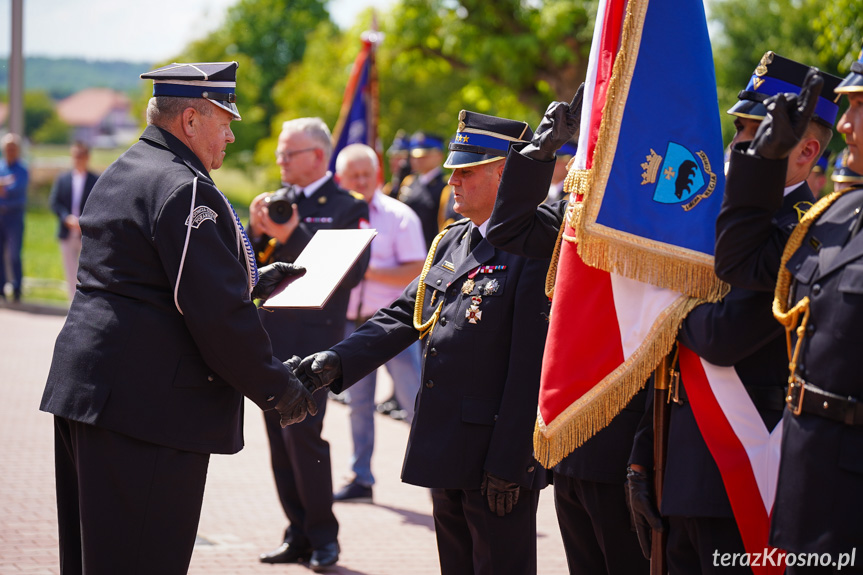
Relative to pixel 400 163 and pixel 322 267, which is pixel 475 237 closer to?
pixel 322 267

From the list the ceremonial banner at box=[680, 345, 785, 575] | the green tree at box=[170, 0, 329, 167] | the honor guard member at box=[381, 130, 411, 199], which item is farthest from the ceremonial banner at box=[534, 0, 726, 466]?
the green tree at box=[170, 0, 329, 167]

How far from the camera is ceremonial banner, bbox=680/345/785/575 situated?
3004mm

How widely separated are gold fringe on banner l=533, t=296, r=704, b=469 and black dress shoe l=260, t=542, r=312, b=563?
2.37 meters

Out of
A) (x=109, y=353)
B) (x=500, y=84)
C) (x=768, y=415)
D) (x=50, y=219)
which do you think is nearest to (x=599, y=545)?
(x=768, y=415)

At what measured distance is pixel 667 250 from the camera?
3.26 metres

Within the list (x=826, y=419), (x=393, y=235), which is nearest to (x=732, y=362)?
(x=826, y=419)

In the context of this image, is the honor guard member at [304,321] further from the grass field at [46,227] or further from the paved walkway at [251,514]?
the grass field at [46,227]

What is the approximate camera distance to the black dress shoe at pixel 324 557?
5.23 m

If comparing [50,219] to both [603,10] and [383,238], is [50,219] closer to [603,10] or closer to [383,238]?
[383,238]

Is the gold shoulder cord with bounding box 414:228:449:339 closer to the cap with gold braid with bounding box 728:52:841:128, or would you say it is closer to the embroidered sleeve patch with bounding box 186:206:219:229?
the embroidered sleeve patch with bounding box 186:206:219:229

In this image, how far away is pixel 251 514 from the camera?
20.4 feet

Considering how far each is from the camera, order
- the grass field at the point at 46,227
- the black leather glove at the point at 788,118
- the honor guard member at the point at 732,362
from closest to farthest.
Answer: the black leather glove at the point at 788,118 → the honor guard member at the point at 732,362 → the grass field at the point at 46,227

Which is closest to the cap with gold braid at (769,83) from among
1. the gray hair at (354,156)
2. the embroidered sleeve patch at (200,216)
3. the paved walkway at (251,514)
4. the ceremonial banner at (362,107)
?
the embroidered sleeve patch at (200,216)

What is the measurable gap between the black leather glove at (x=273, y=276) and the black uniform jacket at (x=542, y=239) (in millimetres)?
882
